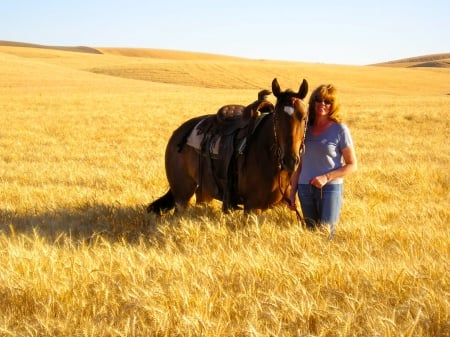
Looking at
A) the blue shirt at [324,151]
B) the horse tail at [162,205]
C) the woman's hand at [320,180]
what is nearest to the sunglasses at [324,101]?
the blue shirt at [324,151]

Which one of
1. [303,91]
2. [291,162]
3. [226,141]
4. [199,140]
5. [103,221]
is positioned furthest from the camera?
[199,140]

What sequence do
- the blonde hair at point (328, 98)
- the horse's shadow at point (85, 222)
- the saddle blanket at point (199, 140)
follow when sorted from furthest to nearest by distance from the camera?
the saddle blanket at point (199, 140), the horse's shadow at point (85, 222), the blonde hair at point (328, 98)

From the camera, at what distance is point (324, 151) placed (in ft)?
18.7

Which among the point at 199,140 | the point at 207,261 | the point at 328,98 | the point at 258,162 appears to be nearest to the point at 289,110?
the point at 328,98

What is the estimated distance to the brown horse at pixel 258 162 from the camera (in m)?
5.24

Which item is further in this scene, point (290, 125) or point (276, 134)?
point (276, 134)

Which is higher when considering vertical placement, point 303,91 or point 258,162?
point 303,91

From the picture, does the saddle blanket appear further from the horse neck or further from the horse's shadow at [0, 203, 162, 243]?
the horse's shadow at [0, 203, 162, 243]

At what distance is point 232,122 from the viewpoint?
22.0 feet

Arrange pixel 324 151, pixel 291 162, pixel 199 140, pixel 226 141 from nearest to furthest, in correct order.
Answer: pixel 291 162
pixel 324 151
pixel 226 141
pixel 199 140

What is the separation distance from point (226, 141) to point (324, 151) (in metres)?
1.23

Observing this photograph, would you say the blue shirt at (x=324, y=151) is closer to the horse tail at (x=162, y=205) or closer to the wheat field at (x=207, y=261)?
the wheat field at (x=207, y=261)

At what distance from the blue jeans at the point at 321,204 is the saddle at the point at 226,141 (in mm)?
812

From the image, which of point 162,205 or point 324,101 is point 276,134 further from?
point 162,205
